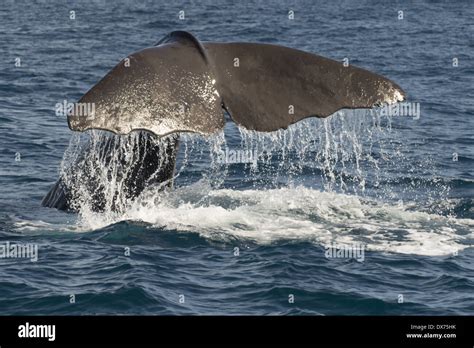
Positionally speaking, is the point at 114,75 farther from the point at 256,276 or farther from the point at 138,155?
the point at 256,276

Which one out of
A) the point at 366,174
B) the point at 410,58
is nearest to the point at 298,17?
the point at 410,58

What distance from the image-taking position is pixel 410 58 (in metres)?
27.7

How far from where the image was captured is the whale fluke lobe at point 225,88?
744 centimetres

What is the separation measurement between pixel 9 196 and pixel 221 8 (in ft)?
92.9

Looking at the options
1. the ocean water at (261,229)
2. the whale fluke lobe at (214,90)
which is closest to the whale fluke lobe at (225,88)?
the whale fluke lobe at (214,90)
